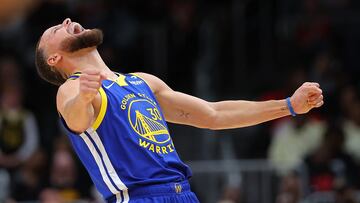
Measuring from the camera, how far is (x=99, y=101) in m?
6.38

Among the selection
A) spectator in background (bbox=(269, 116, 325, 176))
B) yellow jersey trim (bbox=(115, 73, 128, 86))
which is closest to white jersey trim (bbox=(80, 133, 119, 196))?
yellow jersey trim (bbox=(115, 73, 128, 86))

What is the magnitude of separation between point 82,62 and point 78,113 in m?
0.79

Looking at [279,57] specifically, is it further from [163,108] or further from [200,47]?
[163,108]

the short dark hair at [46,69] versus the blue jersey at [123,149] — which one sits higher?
the short dark hair at [46,69]

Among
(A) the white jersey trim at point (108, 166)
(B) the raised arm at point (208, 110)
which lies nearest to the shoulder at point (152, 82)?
(B) the raised arm at point (208, 110)

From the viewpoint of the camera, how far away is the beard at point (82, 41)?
660 centimetres

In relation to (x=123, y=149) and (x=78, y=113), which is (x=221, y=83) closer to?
(x=123, y=149)

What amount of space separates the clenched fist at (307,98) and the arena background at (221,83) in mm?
4976

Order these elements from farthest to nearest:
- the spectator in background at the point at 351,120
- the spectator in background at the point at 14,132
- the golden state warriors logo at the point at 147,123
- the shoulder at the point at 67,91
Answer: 1. the spectator in background at the point at 14,132
2. the spectator in background at the point at 351,120
3. the golden state warriors logo at the point at 147,123
4. the shoulder at the point at 67,91

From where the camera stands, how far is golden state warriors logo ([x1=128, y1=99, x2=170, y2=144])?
6.47 meters

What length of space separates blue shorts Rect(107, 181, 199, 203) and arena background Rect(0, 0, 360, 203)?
539cm

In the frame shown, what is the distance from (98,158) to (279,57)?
9701 mm

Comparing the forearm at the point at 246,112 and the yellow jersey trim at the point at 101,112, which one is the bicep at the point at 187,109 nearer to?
the forearm at the point at 246,112

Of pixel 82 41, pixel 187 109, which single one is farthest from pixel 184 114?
pixel 82 41
